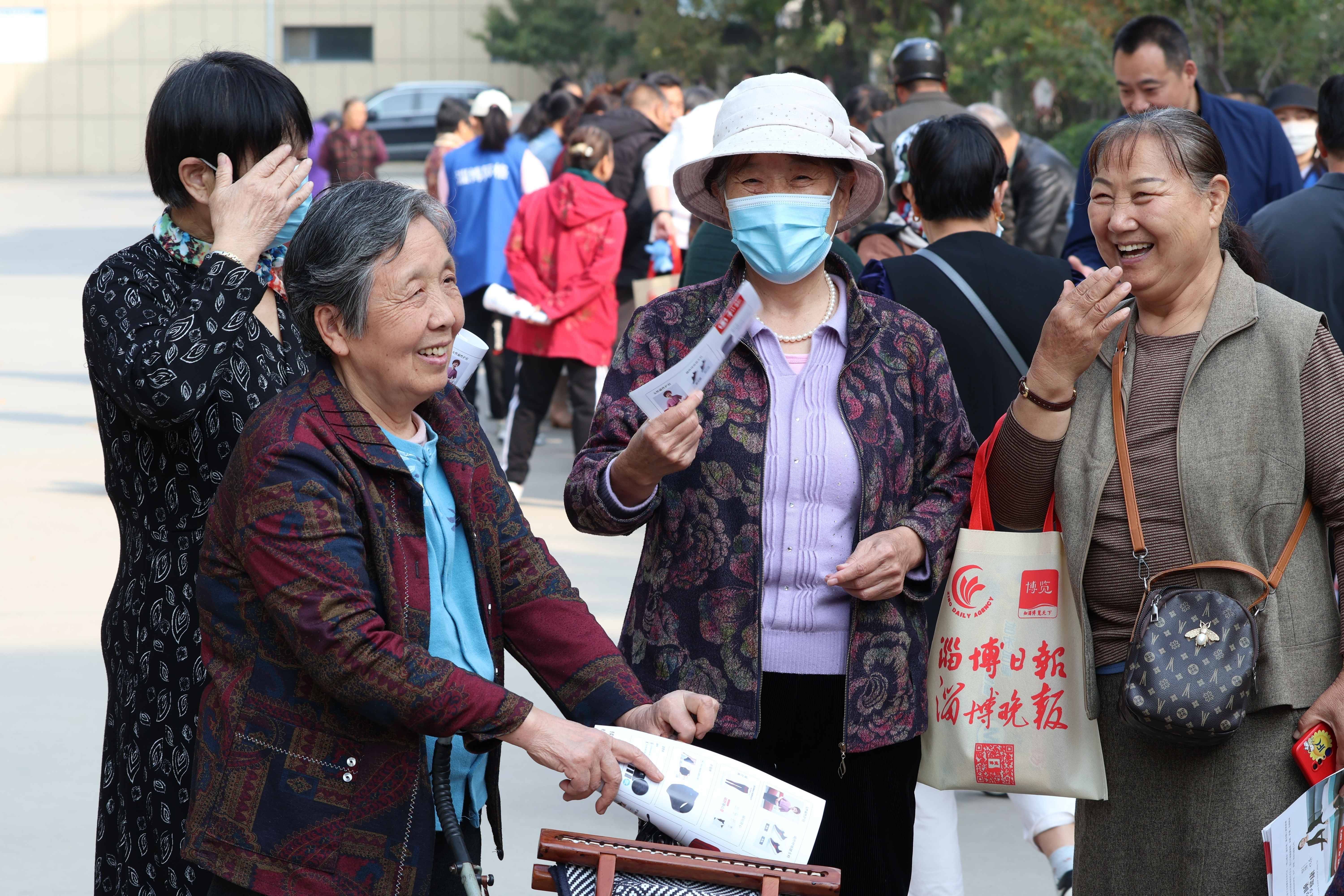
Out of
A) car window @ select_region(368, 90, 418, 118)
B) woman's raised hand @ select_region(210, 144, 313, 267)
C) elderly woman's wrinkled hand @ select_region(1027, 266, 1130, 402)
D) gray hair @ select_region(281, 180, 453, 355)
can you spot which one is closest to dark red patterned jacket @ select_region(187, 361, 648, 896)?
gray hair @ select_region(281, 180, 453, 355)

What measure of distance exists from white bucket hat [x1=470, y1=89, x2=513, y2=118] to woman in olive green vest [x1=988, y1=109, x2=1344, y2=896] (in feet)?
22.9

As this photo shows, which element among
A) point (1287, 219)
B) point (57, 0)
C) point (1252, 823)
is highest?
point (57, 0)

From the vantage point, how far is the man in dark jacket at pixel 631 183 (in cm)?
959

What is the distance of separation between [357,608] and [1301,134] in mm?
7815

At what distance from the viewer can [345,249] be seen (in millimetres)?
2270

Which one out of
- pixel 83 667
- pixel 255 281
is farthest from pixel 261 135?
pixel 83 667

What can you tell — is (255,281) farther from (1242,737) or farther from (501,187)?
(501,187)

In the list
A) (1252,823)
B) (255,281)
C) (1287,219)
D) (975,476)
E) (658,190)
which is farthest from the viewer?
(658,190)

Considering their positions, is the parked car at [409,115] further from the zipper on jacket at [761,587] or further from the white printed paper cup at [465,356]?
the zipper on jacket at [761,587]

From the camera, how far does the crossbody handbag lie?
8.64 feet

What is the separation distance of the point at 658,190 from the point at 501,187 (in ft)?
3.52

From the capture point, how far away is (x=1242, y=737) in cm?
281

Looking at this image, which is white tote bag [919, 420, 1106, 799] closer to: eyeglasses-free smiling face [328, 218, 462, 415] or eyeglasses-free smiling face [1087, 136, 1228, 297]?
eyeglasses-free smiling face [1087, 136, 1228, 297]

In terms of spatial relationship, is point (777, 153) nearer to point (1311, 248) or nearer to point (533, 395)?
point (1311, 248)
